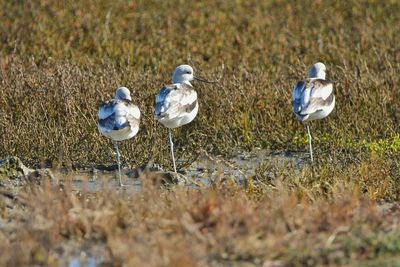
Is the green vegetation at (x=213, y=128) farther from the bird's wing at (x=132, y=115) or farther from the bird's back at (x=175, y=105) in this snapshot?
the bird's wing at (x=132, y=115)

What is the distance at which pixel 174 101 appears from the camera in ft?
33.3

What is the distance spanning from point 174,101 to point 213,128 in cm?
137

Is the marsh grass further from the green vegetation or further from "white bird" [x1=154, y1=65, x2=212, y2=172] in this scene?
"white bird" [x1=154, y1=65, x2=212, y2=172]

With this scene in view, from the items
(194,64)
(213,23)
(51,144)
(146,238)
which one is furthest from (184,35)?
(146,238)

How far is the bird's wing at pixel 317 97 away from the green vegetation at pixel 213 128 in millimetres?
532

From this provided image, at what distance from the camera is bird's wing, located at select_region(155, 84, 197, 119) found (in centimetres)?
1005

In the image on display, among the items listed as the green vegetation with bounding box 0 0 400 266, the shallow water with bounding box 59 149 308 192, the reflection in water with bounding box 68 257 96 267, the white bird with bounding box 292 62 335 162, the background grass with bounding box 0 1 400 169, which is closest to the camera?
the reflection in water with bounding box 68 257 96 267

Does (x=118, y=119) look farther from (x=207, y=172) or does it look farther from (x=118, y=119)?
(x=207, y=172)

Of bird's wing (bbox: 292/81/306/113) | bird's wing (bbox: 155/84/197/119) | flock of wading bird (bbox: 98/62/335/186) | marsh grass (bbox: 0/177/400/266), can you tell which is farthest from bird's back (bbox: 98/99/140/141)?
marsh grass (bbox: 0/177/400/266)

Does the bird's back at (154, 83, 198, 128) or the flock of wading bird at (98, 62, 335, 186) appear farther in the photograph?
the bird's back at (154, 83, 198, 128)

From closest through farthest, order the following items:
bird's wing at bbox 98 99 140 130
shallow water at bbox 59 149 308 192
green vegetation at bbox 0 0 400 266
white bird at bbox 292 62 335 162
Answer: green vegetation at bbox 0 0 400 266 < bird's wing at bbox 98 99 140 130 < shallow water at bbox 59 149 308 192 < white bird at bbox 292 62 335 162

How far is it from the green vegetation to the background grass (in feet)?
0.09

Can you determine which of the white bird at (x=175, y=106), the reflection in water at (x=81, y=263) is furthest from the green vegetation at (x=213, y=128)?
the white bird at (x=175, y=106)

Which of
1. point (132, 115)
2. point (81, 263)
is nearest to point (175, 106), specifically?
point (132, 115)
